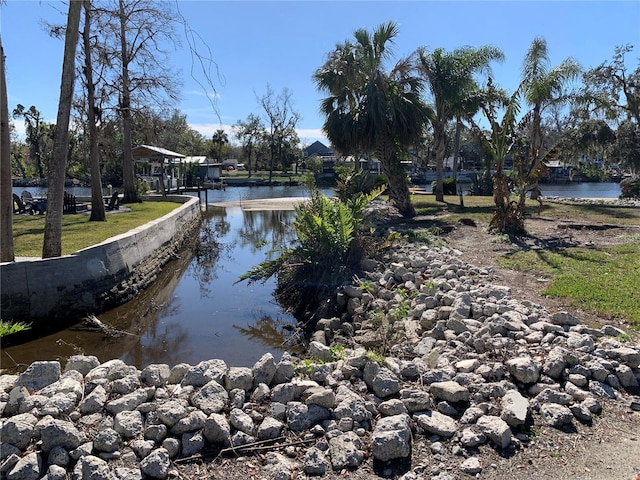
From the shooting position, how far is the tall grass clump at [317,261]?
923 centimetres

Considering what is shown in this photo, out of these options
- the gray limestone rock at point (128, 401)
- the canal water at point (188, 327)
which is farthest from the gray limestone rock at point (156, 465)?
the canal water at point (188, 327)

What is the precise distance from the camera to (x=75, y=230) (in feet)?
43.7

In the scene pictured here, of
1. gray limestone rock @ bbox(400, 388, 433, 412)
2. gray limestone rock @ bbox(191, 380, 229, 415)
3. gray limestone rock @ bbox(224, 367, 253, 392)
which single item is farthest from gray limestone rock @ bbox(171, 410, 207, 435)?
gray limestone rock @ bbox(400, 388, 433, 412)

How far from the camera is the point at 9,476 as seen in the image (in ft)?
→ 10.6

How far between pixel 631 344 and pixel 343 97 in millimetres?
15838

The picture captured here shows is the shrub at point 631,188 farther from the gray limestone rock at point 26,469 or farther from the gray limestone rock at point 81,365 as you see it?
the gray limestone rock at point 26,469

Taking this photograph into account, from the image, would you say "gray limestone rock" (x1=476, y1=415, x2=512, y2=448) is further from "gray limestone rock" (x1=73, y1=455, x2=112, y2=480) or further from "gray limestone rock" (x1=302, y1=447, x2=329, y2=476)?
"gray limestone rock" (x1=73, y1=455, x2=112, y2=480)

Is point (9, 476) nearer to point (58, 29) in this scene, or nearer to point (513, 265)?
point (513, 265)

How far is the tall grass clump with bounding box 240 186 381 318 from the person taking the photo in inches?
364

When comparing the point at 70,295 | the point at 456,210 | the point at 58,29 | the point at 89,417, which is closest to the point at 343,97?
the point at 456,210

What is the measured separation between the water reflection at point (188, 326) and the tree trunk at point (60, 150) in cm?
170

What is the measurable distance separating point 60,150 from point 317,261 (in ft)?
17.2

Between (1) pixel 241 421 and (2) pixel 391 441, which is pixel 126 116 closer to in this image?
(1) pixel 241 421

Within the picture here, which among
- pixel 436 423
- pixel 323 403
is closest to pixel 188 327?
pixel 323 403
